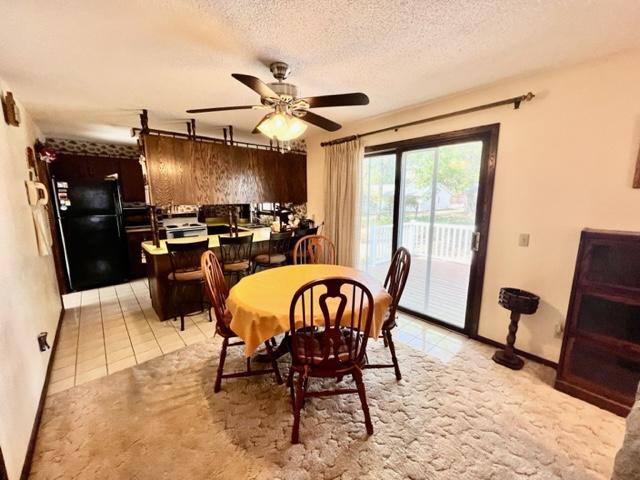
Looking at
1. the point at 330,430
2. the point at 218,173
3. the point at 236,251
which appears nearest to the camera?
the point at 330,430

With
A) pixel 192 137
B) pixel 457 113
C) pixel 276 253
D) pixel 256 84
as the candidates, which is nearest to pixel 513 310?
pixel 457 113

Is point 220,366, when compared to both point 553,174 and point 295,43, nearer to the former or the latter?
point 295,43

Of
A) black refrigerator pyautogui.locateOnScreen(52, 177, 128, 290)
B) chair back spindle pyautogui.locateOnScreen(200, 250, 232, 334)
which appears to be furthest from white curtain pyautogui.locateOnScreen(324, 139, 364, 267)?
black refrigerator pyautogui.locateOnScreen(52, 177, 128, 290)

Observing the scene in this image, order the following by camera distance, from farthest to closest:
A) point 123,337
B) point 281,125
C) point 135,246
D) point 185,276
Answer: point 135,246, point 185,276, point 123,337, point 281,125

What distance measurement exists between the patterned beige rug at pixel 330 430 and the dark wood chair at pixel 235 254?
1.31 metres

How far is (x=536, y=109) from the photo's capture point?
7.24ft

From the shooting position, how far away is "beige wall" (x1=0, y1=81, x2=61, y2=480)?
4.57 feet

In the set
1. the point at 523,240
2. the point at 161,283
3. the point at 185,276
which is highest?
the point at 523,240

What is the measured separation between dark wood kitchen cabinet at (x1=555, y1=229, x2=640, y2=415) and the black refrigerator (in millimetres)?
5704

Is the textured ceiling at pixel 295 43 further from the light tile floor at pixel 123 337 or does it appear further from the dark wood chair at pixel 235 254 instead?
the light tile floor at pixel 123 337

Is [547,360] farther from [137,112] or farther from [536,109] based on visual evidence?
[137,112]

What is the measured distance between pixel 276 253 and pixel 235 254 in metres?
0.57

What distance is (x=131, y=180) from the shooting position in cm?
477

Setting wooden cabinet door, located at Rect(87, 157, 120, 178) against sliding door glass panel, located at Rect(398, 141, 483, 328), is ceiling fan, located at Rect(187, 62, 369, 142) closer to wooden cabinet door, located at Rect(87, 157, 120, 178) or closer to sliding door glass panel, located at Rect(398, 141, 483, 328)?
sliding door glass panel, located at Rect(398, 141, 483, 328)
